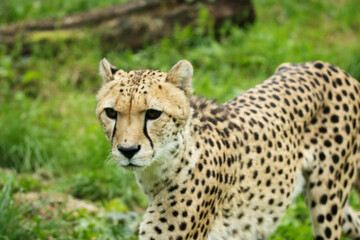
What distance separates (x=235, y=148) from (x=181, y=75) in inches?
28.2

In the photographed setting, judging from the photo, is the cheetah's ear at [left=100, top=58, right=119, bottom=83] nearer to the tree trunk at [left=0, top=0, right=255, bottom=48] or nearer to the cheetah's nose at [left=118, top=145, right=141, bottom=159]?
the cheetah's nose at [left=118, top=145, right=141, bottom=159]

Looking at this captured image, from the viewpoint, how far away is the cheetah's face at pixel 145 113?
2.79 meters

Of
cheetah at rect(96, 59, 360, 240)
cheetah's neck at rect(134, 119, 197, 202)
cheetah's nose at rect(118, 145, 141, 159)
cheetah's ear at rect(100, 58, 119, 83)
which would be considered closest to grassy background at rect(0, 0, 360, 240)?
cheetah at rect(96, 59, 360, 240)

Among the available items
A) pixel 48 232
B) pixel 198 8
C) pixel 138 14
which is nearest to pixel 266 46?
pixel 198 8

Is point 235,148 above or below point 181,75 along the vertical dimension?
below

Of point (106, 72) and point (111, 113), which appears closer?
point (111, 113)

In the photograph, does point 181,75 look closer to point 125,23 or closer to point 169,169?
point 169,169

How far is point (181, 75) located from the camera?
3066 millimetres

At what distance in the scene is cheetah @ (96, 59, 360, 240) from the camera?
2.91 metres

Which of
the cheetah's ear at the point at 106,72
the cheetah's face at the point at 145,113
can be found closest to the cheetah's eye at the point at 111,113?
the cheetah's face at the point at 145,113

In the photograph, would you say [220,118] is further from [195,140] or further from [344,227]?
[344,227]

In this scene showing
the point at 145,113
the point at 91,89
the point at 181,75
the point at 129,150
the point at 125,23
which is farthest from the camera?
the point at 125,23

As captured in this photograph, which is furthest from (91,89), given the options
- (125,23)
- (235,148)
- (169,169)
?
(169,169)

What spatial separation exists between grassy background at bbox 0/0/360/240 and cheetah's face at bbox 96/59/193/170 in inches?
60.2
